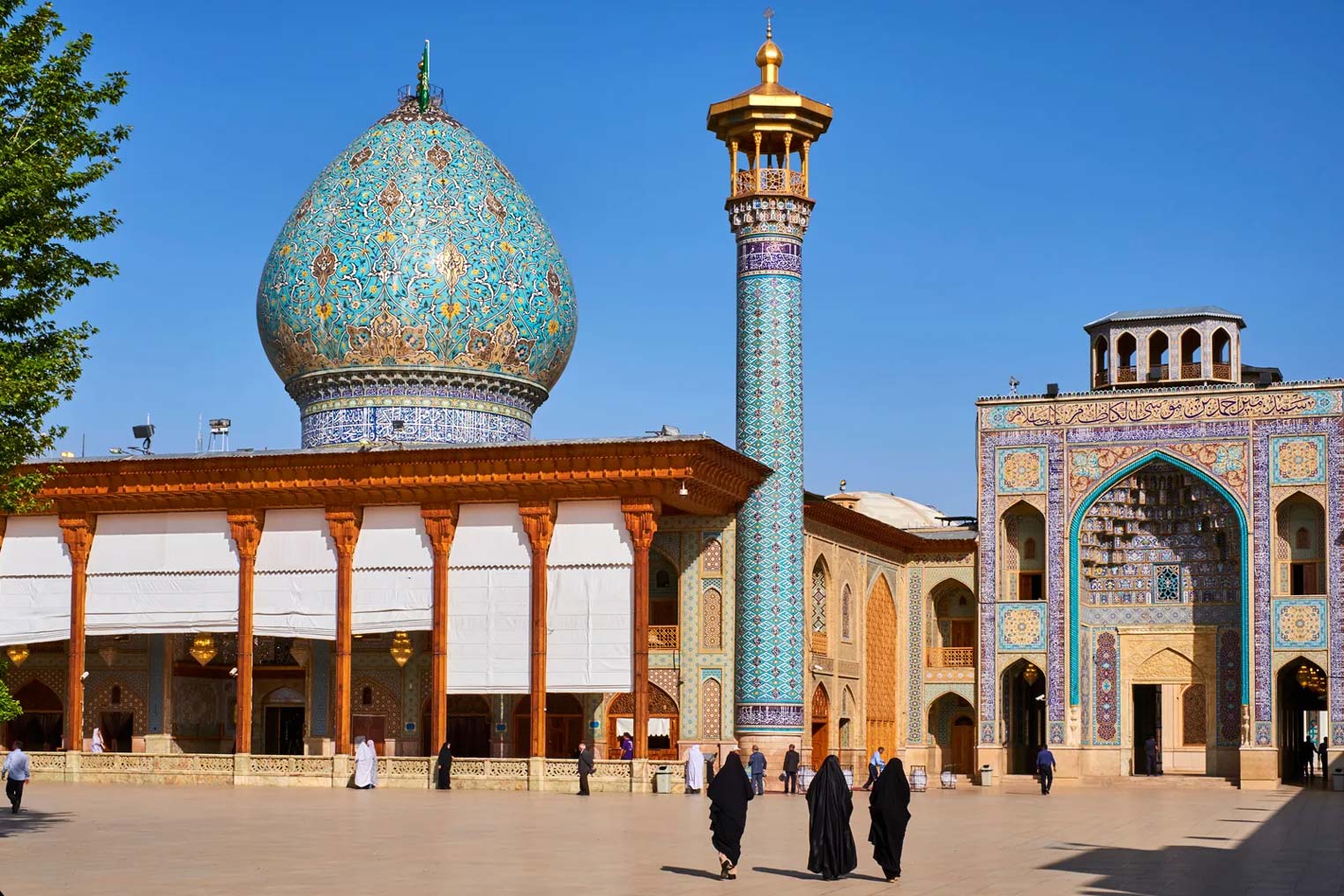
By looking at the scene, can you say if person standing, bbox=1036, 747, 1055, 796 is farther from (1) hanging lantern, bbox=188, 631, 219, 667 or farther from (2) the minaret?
(1) hanging lantern, bbox=188, 631, 219, 667

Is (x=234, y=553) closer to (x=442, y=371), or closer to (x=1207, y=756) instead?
(x=442, y=371)

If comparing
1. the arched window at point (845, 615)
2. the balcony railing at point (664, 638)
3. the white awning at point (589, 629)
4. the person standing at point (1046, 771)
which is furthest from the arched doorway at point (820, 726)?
the white awning at point (589, 629)

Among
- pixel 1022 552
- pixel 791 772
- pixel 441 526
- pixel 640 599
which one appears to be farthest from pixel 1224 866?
pixel 1022 552

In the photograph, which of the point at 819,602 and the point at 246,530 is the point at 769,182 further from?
the point at 246,530

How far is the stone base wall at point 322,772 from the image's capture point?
26219 millimetres

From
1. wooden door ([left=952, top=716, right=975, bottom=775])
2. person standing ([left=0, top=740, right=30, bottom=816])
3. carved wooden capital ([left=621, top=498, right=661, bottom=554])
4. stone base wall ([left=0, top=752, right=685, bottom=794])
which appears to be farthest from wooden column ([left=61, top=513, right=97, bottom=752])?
wooden door ([left=952, top=716, right=975, bottom=775])

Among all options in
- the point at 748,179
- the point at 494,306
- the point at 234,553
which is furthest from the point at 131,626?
the point at 748,179

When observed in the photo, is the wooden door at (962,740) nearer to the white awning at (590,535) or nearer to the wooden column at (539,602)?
the white awning at (590,535)

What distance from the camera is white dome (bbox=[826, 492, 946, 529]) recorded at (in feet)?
135

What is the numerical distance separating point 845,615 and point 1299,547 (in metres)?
A: 7.60

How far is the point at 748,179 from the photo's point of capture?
2928cm

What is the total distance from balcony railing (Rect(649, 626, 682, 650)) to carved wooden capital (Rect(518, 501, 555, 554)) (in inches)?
109

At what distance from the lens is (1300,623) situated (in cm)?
3209

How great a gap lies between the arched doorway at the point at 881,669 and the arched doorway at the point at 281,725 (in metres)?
9.26
